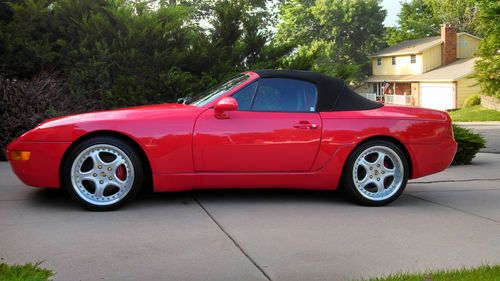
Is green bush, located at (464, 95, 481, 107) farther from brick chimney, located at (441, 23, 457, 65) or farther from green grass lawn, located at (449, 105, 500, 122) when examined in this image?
brick chimney, located at (441, 23, 457, 65)

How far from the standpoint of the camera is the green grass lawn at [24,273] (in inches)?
128

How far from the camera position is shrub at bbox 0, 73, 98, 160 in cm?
844

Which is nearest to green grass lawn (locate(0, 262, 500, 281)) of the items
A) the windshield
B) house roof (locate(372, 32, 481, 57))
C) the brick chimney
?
the windshield

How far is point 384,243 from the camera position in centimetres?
443

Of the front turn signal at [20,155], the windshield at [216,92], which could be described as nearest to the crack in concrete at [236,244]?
the windshield at [216,92]

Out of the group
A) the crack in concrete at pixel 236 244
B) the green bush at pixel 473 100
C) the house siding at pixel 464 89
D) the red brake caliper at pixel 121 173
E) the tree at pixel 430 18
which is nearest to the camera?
the crack in concrete at pixel 236 244

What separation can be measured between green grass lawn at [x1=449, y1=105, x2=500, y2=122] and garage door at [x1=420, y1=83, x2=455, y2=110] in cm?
452

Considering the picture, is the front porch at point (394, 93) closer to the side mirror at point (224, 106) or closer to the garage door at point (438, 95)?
the garage door at point (438, 95)

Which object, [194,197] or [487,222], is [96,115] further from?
[487,222]

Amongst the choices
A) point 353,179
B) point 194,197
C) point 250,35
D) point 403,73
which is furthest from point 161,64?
point 403,73

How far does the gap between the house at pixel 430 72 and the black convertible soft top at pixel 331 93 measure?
140ft

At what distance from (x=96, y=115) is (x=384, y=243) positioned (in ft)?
9.66

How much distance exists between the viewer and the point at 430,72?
170ft

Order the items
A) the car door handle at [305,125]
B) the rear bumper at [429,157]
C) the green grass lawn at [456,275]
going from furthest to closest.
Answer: the rear bumper at [429,157] → the car door handle at [305,125] → the green grass lawn at [456,275]
